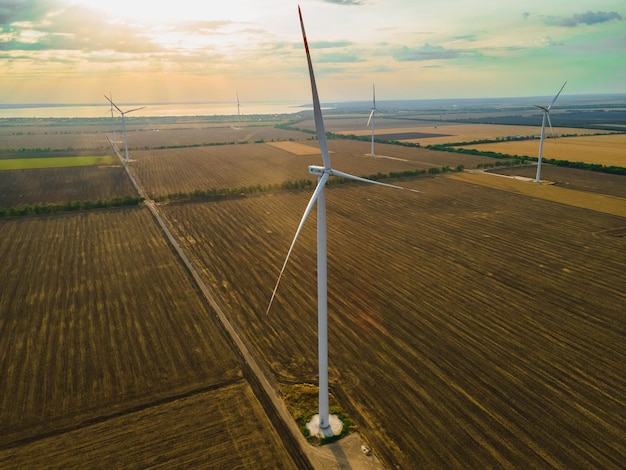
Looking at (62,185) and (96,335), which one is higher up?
(62,185)

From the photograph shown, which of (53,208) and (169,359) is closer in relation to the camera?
(169,359)

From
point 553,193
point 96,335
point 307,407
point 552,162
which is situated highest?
point 552,162

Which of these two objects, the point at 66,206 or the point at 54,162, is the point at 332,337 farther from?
the point at 54,162

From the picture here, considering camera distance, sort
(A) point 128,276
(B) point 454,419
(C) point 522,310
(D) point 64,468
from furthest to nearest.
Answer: (A) point 128,276, (C) point 522,310, (B) point 454,419, (D) point 64,468

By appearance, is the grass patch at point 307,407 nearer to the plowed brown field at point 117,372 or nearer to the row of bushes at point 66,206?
the plowed brown field at point 117,372

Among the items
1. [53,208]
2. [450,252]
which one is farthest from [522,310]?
[53,208]

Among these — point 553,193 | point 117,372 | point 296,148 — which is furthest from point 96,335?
point 296,148

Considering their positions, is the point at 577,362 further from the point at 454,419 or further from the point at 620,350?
the point at 454,419
